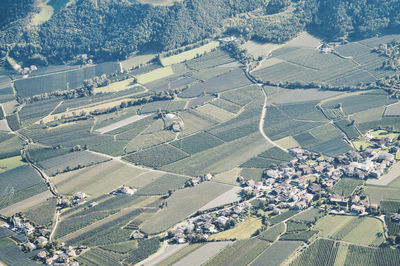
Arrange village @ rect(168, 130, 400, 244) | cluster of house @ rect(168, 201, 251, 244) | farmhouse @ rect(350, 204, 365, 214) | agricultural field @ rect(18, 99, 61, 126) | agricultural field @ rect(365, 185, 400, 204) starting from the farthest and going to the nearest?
agricultural field @ rect(18, 99, 61, 126) → agricultural field @ rect(365, 185, 400, 204) → village @ rect(168, 130, 400, 244) → farmhouse @ rect(350, 204, 365, 214) → cluster of house @ rect(168, 201, 251, 244)

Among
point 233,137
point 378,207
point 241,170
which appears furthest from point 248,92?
point 378,207

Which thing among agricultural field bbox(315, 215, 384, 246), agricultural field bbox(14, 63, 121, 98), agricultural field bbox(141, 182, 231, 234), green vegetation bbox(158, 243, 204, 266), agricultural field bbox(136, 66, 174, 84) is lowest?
agricultural field bbox(315, 215, 384, 246)

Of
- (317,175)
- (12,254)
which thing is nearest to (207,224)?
(317,175)

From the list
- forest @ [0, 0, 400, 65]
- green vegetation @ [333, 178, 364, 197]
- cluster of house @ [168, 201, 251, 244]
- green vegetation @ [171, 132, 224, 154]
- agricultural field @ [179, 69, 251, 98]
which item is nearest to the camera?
cluster of house @ [168, 201, 251, 244]

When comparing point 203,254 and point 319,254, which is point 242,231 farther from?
point 319,254

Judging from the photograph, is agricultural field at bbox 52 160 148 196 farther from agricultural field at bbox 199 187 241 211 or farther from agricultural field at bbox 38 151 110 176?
agricultural field at bbox 199 187 241 211

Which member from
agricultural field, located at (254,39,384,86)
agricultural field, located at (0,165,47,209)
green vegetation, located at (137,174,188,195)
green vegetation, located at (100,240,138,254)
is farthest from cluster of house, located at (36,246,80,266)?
agricultural field, located at (254,39,384,86)

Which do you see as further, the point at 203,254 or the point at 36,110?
the point at 36,110
